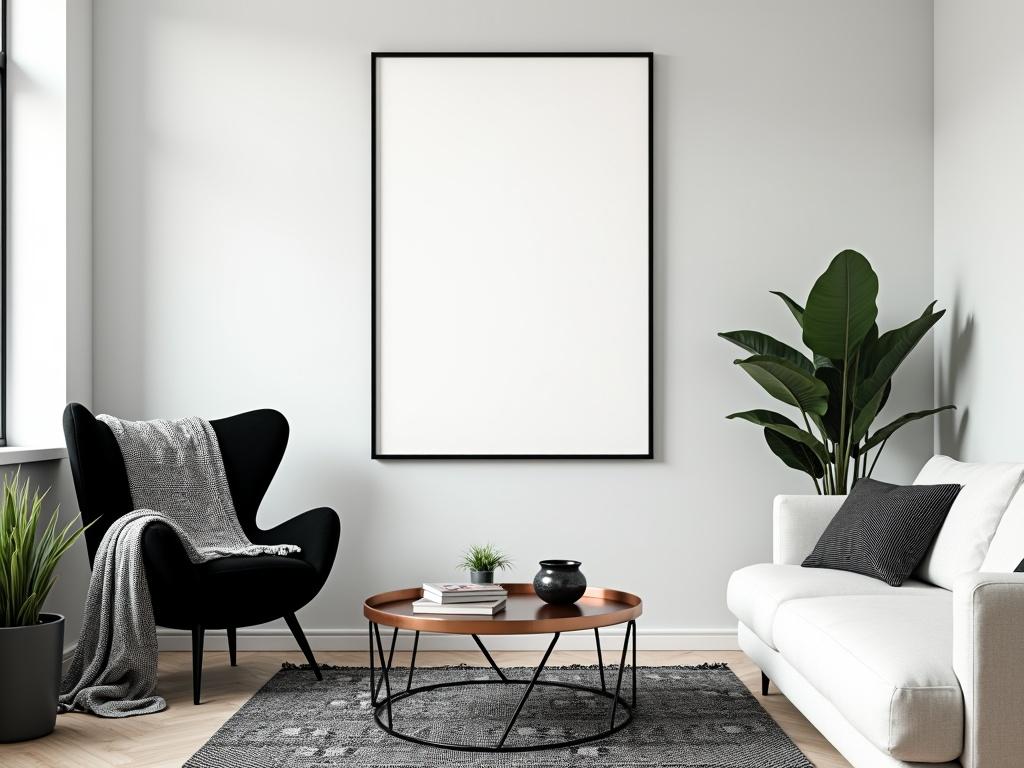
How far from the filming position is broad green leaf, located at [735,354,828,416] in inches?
144

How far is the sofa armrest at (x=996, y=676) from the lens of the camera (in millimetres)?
1924

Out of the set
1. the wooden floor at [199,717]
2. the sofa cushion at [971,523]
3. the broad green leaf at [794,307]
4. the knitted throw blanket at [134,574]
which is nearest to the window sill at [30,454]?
the knitted throw blanket at [134,574]

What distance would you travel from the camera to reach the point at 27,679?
9.43 feet

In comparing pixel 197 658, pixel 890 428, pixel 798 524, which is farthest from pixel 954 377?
pixel 197 658

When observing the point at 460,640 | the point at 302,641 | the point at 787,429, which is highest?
the point at 787,429

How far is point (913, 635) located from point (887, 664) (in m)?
0.22

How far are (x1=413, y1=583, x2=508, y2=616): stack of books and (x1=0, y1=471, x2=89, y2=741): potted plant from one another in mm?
1101

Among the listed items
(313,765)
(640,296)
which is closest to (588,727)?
(313,765)

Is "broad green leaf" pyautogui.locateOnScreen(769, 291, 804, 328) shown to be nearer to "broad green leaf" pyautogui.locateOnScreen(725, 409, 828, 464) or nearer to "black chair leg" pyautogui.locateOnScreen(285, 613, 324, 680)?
"broad green leaf" pyautogui.locateOnScreen(725, 409, 828, 464)

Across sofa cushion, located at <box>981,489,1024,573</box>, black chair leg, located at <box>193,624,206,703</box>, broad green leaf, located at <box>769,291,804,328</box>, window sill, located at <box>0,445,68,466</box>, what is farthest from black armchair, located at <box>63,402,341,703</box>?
sofa cushion, located at <box>981,489,1024,573</box>

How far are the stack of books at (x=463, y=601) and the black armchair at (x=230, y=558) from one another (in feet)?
2.46

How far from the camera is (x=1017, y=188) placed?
3439 mm

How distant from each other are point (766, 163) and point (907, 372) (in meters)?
1.09

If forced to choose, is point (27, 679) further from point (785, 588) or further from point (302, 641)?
point (785, 588)
